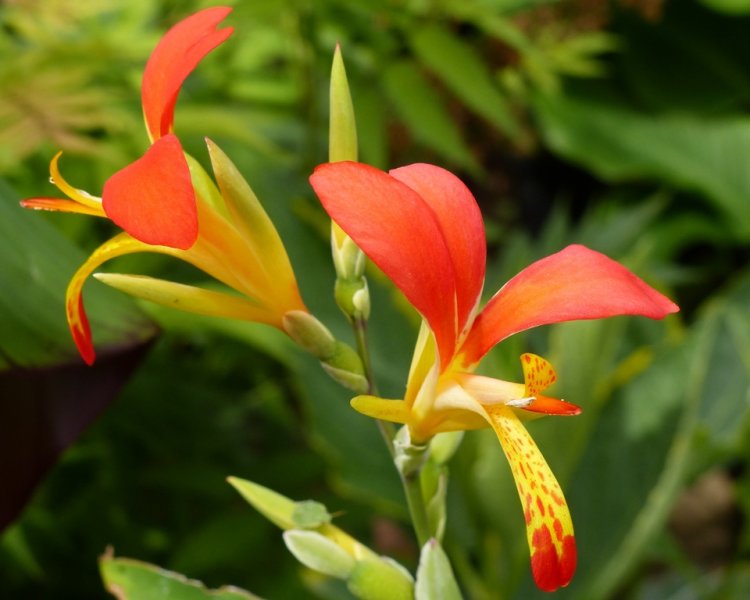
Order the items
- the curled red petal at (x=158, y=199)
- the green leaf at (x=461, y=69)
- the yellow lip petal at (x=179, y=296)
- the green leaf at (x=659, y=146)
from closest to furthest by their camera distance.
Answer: the curled red petal at (x=158, y=199) < the yellow lip petal at (x=179, y=296) < the green leaf at (x=461, y=69) < the green leaf at (x=659, y=146)

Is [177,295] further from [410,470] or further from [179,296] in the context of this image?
[410,470]

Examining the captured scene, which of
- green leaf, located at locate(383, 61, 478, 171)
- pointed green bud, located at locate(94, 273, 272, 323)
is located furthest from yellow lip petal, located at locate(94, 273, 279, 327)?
green leaf, located at locate(383, 61, 478, 171)

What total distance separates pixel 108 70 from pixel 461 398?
78cm

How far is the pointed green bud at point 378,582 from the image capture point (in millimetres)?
450

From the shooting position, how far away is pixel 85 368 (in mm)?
580

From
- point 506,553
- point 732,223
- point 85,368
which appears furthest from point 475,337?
point 732,223

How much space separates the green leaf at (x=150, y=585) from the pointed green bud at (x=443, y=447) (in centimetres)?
15

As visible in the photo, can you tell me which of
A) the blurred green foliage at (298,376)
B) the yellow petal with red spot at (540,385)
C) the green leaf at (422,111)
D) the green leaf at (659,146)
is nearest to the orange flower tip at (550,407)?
the yellow petal with red spot at (540,385)

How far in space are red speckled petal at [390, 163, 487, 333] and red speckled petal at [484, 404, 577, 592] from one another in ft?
0.21

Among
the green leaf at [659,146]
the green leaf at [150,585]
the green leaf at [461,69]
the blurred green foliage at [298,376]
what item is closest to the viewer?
the green leaf at [150,585]

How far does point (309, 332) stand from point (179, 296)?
6 centimetres

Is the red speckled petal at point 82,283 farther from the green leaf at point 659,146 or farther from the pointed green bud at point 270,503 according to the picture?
the green leaf at point 659,146

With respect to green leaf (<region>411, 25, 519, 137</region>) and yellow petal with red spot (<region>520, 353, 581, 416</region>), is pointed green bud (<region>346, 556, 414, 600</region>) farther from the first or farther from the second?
green leaf (<region>411, 25, 519, 137</region>)

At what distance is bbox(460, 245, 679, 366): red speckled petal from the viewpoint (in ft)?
1.18
